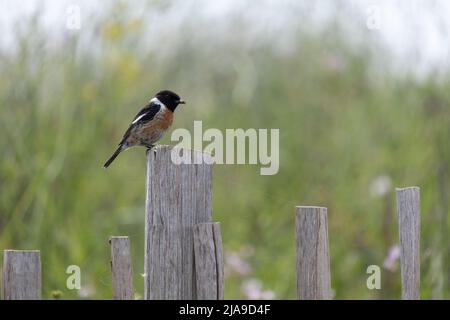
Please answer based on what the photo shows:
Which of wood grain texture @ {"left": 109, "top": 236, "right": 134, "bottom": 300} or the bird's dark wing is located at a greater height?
the bird's dark wing

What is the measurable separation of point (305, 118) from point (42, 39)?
259cm

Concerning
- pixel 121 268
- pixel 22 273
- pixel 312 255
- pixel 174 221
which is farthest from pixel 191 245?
pixel 22 273

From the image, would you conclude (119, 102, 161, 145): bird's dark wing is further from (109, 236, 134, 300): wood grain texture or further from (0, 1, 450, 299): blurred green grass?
(109, 236, 134, 300): wood grain texture

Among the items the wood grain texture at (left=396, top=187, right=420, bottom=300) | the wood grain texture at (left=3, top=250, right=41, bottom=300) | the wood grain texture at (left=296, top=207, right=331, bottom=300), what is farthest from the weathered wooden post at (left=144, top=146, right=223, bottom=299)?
the wood grain texture at (left=396, top=187, right=420, bottom=300)

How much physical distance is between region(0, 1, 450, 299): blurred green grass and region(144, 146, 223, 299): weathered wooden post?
131 cm

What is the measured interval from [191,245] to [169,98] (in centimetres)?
213

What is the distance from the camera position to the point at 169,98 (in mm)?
Answer: 5039

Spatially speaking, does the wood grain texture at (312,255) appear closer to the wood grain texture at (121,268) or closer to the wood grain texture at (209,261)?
the wood grain texture at (209,261)

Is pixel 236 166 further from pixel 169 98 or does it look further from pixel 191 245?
pixel 191 245

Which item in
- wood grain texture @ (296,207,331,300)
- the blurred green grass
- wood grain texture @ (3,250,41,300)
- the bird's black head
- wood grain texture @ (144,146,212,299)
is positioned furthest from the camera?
the blurred green grass

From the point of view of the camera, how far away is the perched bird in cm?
507

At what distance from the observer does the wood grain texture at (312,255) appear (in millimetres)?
2916

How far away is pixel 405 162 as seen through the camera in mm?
6629

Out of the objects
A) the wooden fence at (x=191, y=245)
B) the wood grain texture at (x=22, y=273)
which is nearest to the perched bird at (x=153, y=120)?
the wooden fence at (x=191, y=245)
